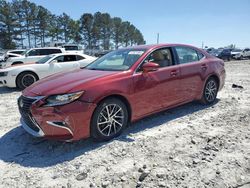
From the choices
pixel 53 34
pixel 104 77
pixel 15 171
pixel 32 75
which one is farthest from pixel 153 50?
pixel 53 34

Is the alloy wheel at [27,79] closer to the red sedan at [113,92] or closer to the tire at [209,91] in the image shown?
the red sedan at [113,92]

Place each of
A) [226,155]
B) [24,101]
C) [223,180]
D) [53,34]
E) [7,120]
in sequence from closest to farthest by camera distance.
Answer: [223,180], [226,155], [24,101], [7,120], [53,34]

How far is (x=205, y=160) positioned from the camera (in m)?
3.44

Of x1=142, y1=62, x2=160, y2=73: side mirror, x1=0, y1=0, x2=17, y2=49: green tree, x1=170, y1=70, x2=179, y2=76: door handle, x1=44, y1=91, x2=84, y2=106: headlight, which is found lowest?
x1=44, y1=91, x2=84, y2=106: headlight

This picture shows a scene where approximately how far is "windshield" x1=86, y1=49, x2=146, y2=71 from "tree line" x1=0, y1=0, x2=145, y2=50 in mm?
47748

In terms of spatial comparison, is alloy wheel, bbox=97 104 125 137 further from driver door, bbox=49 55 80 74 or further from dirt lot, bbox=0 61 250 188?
driver door, bbox=49 55 80 74

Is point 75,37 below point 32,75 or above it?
above

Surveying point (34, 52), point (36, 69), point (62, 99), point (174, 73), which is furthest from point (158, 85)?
point (34, 52)

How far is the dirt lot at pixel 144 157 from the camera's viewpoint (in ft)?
10.0

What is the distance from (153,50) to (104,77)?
51.4 inches

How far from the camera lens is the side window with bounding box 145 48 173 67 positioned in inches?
189

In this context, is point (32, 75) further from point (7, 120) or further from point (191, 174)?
point (191, 174)

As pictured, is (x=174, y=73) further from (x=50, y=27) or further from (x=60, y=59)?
(x=50, y=27)

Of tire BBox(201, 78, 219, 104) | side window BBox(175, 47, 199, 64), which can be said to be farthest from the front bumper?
tire BBox(201, 78, 219, 104)
